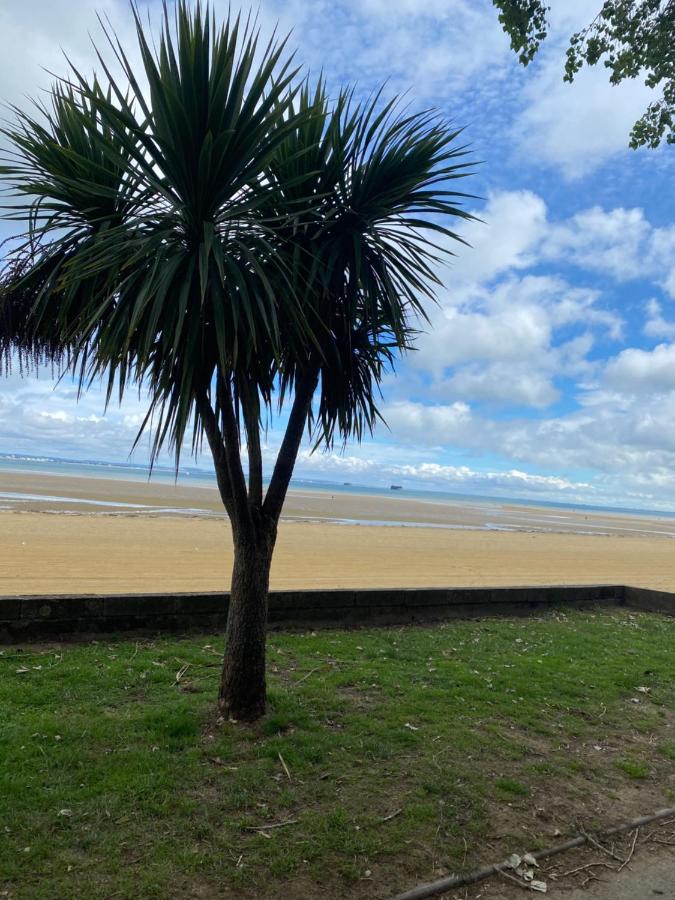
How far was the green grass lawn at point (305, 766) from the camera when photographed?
103 inches

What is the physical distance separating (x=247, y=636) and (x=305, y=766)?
91 centimetres

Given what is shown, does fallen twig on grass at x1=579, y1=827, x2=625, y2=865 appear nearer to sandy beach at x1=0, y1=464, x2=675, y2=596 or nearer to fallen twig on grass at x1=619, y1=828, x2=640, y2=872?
fallen twig on grass at x1=619, y1=828, x2=640, y2=872

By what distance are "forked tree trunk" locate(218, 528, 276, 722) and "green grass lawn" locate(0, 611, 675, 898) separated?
16cm

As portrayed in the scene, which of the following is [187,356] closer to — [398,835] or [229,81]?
[229,81]

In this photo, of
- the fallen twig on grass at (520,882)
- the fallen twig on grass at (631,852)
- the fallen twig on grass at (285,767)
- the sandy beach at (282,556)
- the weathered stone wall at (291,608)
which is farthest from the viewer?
the sandy beach at (282,556)

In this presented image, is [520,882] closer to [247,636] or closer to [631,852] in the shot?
[631,852]

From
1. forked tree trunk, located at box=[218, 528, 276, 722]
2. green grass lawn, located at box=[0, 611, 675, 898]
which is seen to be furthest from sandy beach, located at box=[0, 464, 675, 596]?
forked tree trunk, located at box=[218, 528, 276, 722]

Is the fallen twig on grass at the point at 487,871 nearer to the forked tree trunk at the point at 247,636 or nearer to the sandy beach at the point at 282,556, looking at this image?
the forked tree trunk at the point at 247,636

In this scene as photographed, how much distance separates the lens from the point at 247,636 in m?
4.08

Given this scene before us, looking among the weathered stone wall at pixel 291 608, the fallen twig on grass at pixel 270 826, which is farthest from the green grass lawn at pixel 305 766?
the weathered stone wall at pixel 291 608

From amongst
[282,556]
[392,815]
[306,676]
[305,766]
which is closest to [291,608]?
[306,676]

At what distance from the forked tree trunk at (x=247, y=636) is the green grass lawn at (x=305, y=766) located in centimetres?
16

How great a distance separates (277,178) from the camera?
12.6 feet

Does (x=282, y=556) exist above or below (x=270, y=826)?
below
